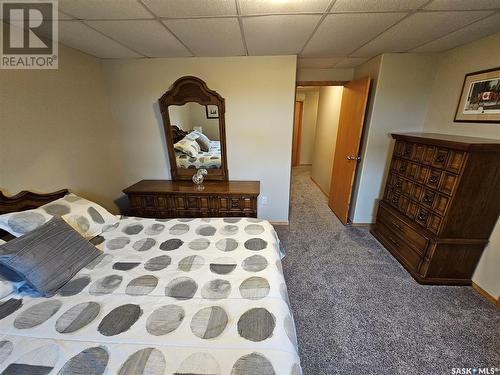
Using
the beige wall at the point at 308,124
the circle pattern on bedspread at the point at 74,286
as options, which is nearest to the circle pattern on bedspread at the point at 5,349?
the circle pattern on bedspread at the point at 74,286

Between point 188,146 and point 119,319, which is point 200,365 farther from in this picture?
point 188,146

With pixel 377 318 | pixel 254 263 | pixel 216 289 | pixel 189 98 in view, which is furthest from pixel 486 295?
pixel 189 98

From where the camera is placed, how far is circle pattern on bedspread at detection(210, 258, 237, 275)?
1.28 metres

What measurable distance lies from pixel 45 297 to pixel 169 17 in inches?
77.8

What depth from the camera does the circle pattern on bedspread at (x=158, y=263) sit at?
1.31m

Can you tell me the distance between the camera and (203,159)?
277 centimetres

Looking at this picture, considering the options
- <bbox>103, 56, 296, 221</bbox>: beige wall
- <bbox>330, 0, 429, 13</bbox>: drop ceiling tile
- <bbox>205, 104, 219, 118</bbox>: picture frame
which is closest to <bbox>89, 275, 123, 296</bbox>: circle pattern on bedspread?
<bbox>103, 56, 296, 221</bbox>: beige wall

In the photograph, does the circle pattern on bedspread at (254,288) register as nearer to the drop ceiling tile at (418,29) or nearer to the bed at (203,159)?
the bed at (203,159)

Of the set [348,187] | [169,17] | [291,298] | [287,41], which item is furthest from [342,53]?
[291,298]

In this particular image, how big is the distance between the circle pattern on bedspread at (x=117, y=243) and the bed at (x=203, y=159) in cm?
138

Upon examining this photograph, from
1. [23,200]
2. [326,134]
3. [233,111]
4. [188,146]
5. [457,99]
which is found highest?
[457,99]

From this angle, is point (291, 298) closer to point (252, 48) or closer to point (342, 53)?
point (252, 48)

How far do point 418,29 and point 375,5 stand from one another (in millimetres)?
713

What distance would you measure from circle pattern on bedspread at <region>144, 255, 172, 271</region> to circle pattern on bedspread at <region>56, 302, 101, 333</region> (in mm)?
317
